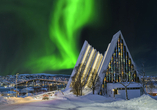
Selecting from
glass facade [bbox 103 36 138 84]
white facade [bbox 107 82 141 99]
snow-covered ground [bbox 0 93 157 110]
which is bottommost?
white facade [bbox 107 82 141 99]

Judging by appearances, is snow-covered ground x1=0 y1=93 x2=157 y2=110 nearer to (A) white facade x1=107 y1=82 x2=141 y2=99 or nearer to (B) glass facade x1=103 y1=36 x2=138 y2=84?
(A) white facade x1=107 y1=82 x2=141 y2=99

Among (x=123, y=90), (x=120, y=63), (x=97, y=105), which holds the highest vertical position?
(x=120, y=63)

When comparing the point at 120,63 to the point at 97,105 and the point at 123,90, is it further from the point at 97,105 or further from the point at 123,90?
the point at 97,105

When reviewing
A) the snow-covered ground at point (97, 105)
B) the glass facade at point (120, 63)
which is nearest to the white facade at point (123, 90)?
the glass facade at point (120, 63)

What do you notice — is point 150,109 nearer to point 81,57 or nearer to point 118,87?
point 118,87

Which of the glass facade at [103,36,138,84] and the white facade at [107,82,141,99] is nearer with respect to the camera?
the white facade at [107,82,141,99]

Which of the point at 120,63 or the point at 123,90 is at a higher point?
the point at 120,63

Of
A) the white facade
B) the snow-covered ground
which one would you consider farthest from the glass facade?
the snow-covered ground

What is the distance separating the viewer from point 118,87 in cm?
4347

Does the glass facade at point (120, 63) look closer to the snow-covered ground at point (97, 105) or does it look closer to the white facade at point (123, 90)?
the white facade at point (123, 90)

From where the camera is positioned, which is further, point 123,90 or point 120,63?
point 120,63

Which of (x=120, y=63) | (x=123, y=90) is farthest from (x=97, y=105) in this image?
(x=120, y=63)

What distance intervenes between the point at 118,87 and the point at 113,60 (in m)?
9.43

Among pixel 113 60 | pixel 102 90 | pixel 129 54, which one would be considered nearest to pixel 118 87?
pixel 102 90
